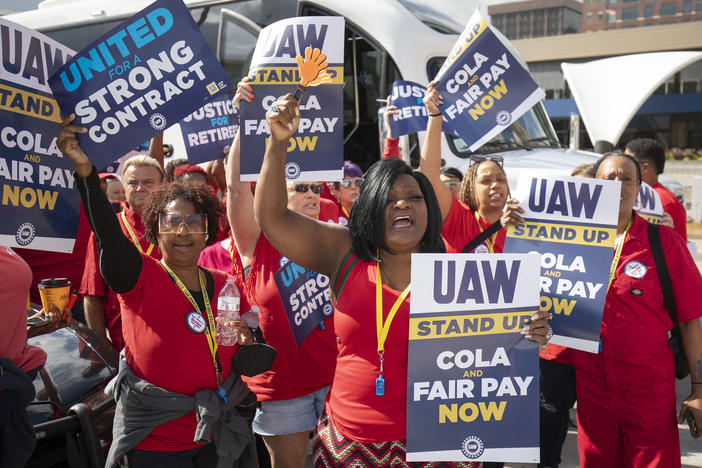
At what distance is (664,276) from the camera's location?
3.21m

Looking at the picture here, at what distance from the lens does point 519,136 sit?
28.8 feet

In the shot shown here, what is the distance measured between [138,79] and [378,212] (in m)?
1.25

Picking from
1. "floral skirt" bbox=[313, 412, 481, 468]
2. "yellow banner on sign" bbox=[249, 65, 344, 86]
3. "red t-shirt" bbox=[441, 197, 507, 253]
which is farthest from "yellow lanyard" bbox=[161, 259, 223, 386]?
"red t-shirt" bbox=[441, 197, 507, 253]

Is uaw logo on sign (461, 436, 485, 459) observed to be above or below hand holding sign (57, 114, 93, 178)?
below

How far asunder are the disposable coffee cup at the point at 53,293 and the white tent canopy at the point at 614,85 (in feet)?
47.4

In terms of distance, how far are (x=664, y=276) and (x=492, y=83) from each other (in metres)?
1.76

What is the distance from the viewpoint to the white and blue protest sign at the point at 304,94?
3.52 m

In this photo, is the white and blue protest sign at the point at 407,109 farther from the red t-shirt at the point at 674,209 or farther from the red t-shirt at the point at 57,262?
the red t-shirt at the point at 57,262

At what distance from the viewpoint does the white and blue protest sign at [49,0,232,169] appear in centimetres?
274

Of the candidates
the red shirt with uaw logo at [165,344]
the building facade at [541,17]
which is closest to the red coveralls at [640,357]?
the red shirt with uaw logo at [165,344]

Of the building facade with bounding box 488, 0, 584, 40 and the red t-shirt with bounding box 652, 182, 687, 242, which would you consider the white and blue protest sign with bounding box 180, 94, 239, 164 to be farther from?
the building facade with bounding box 488, 0, 584, 40

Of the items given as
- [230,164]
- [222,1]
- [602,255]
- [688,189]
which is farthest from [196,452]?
[688,189]

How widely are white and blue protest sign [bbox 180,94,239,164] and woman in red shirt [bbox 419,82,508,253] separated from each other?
213cm

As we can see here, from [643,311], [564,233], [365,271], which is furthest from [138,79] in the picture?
[643,311]
